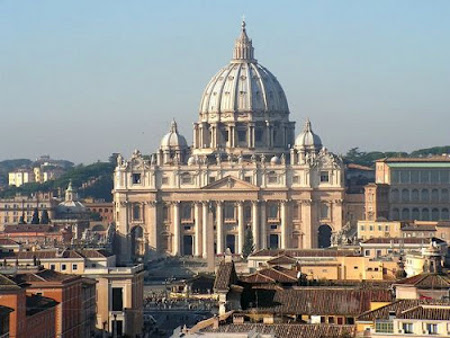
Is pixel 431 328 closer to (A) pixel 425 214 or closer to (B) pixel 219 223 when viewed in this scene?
(A) pixel 425 214

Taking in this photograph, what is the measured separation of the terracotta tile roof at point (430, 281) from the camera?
45281 mm

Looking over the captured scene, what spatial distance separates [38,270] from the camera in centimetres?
6775

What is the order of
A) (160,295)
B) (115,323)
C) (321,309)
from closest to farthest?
(321,309)
(115,323)
(160,295)

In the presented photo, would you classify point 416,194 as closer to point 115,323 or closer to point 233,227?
point 233,227

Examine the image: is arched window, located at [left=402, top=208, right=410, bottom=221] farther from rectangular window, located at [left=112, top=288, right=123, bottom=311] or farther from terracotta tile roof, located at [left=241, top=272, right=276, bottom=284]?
terracotta tile roof, located at [left=241, top=272, right=276, bottom=284]

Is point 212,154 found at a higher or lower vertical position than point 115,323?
higher

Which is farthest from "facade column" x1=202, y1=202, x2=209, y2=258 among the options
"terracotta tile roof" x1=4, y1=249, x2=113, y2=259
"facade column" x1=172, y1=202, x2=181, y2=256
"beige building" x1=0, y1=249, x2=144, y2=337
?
"beige building" x1=0, y1=249, x2=144, y2=337

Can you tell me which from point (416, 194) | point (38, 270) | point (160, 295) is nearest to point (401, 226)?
point (160, 295)

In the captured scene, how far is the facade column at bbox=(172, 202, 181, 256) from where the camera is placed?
174000 mm

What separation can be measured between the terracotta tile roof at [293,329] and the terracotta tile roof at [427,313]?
177cm

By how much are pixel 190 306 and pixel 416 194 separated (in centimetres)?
8043

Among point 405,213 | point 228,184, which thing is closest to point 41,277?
point 405,213

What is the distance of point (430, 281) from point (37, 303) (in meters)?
16.7

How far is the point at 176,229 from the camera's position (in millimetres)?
176250
